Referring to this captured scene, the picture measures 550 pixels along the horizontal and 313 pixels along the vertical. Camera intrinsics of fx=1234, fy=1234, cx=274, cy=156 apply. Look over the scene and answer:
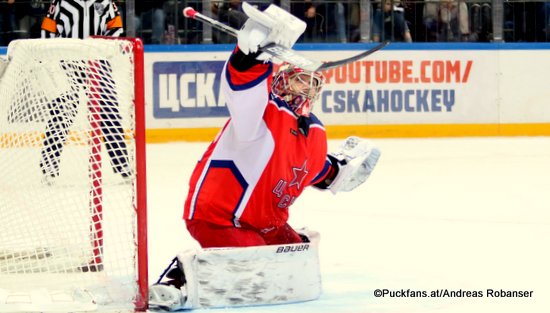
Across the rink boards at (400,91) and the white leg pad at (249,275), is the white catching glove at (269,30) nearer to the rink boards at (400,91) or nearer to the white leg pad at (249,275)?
the white leg pad at (249,275)

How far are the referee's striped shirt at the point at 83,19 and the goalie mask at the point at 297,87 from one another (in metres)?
2.52

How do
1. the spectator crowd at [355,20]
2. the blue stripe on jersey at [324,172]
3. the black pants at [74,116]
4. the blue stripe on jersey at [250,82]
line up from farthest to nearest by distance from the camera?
the spectator crowd at [355,20] → the blue stripe on jersey at [324,172] → the black pants at [74,116] → the blue stripe on jersey at [250,82]

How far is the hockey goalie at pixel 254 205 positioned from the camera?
3289 mm

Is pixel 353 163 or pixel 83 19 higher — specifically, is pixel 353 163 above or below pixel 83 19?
below

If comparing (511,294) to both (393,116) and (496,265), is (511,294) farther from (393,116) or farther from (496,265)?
(393,116)

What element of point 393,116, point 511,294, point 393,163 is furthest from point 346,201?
point 393,116

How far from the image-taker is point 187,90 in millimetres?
8844

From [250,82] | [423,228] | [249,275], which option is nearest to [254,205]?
[249,275]

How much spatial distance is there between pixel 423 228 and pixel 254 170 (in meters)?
1.69

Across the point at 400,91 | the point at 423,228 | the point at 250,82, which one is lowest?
the point at 423,228

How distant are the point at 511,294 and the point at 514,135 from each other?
5816 mm

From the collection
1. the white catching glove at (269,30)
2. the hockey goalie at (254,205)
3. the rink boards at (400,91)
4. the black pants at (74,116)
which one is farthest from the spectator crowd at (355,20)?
the white catching glove at (269,30)

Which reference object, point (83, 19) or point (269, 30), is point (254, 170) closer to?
point (269, 30)

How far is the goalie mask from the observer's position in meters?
3.44
